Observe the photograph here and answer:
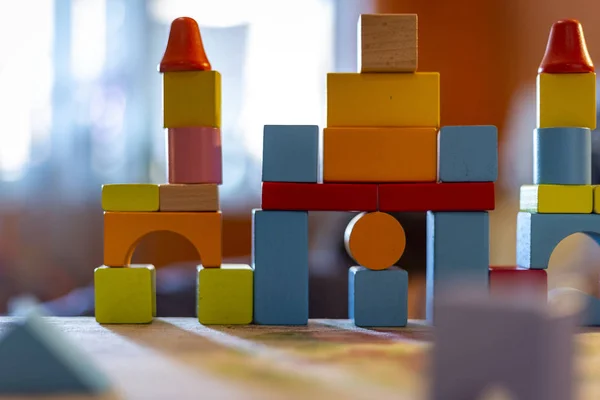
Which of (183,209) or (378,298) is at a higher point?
(183,209)

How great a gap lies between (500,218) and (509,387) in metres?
1.68

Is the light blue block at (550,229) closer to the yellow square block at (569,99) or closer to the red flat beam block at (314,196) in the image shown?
the yellow square block at (569,99)

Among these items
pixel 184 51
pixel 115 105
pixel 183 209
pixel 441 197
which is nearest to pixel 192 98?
pixel 184 51

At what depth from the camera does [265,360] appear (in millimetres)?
886

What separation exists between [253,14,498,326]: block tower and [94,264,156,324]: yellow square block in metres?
0.20

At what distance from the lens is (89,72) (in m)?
2.41

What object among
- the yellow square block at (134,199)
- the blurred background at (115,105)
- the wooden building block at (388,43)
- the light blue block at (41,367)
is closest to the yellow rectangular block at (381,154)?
the wooden building block at (388,43)

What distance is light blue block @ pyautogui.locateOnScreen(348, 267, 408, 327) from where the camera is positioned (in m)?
1.16

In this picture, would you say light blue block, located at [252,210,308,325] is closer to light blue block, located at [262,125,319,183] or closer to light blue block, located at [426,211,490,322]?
light blue block, located at [262,125,319,183]

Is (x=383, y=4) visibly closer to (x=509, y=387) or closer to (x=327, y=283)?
(x=327, y=283)

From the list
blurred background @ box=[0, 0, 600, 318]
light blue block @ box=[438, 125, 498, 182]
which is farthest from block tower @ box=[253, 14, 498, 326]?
blurred background @ box=[0, 0, 600, 318]

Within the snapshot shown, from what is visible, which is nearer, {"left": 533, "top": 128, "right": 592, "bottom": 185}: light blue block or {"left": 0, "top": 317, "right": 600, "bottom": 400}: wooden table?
{"left": 0, "top": 317, "right": 600, "bottom": 400}: wooden table

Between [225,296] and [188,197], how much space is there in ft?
0.63

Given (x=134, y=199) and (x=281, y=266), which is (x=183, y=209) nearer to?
(x=134, y=199)
